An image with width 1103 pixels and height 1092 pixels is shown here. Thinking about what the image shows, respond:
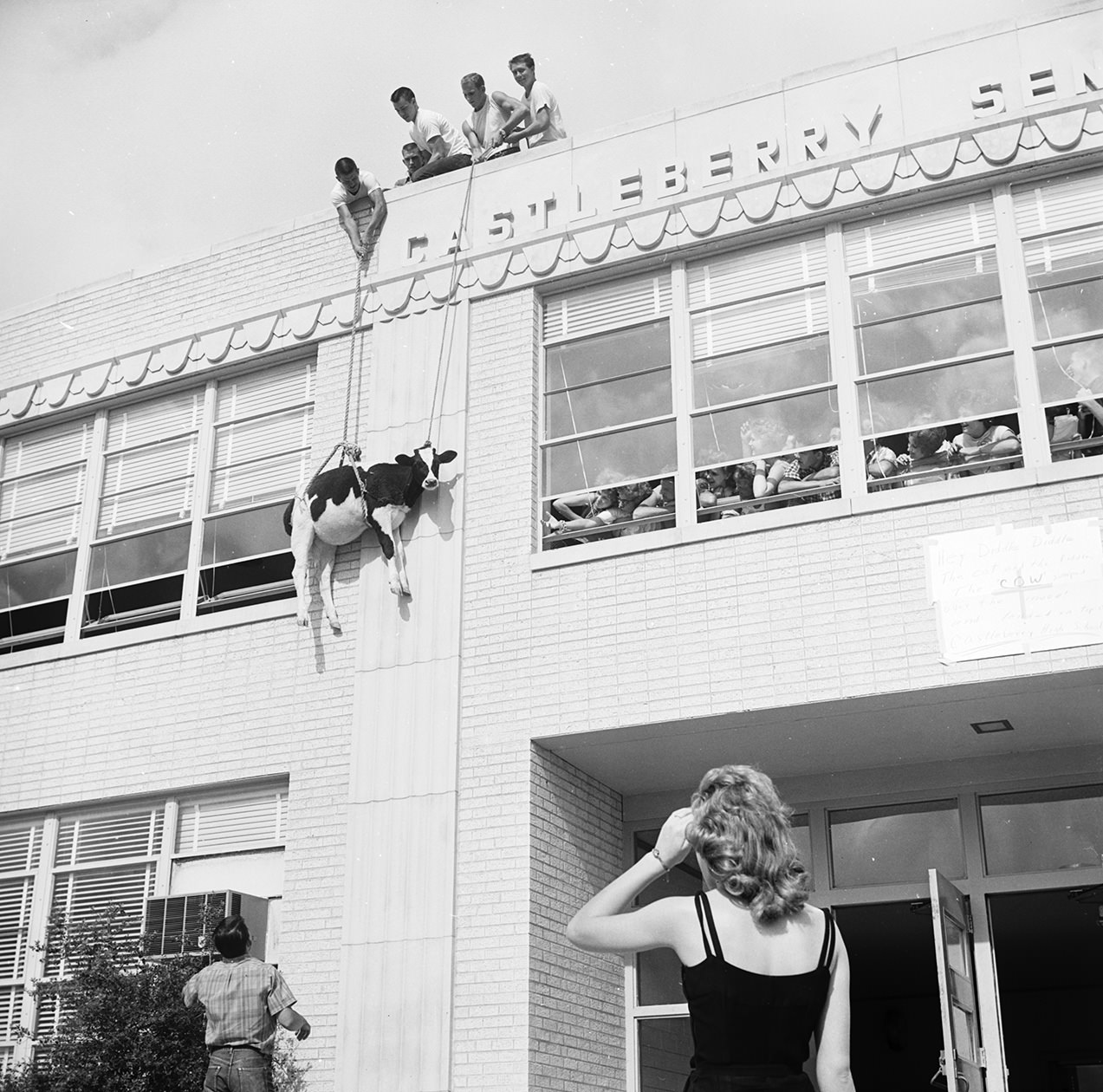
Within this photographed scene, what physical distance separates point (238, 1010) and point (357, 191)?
7.11 metres

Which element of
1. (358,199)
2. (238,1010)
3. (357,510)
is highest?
Answer: (358,199)

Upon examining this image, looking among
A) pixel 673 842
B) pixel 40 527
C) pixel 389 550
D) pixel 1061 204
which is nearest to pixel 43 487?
pixel 40 527

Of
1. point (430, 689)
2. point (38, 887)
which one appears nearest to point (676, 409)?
point (430, 689)

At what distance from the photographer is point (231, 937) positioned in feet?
26.4

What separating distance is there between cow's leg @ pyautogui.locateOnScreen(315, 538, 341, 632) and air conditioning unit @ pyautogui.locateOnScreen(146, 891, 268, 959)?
2.22 m

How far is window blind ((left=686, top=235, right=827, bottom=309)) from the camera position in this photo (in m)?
11.1

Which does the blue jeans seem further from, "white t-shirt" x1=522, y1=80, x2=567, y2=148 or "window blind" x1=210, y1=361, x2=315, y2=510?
"white t-shirt" x1=522, y1=80, x2=567, y2=148

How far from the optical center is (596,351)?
1162cm

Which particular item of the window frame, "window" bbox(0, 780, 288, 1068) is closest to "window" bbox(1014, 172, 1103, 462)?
the window frame

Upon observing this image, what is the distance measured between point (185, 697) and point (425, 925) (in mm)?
3069

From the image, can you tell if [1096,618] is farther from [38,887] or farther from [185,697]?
[38,887]

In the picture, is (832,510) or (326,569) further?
(326,569)

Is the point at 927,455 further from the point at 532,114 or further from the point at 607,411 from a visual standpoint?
the point at 532,114

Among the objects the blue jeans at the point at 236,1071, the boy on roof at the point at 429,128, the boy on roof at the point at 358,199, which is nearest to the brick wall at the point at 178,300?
the boy on roof at the point at 358,199
